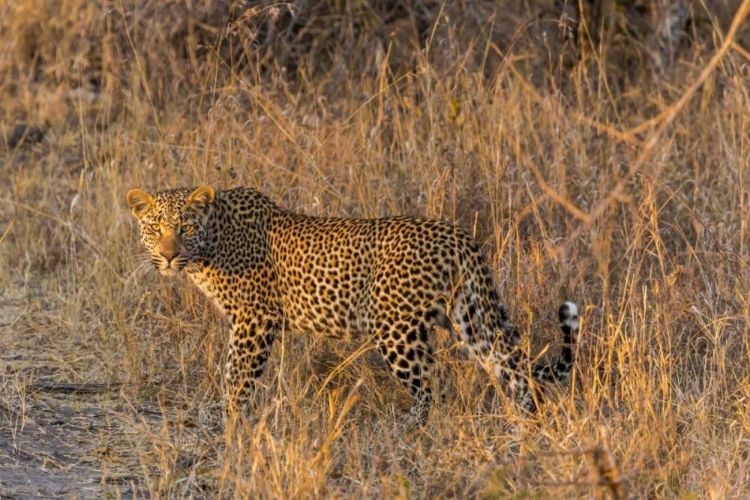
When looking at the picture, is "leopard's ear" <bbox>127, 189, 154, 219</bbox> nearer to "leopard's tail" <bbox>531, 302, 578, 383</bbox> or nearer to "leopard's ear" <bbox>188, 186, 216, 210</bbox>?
"leopard's ear" <bbox>188, 186, 216, 210</bbox>

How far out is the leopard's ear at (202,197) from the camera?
5754 millimetres

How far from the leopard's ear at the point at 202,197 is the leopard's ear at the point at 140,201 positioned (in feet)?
0.71

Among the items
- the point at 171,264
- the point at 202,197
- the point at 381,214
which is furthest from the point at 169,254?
the point at 381,214

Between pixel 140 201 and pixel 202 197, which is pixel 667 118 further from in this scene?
pixel 140 201

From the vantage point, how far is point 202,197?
19.0 ft

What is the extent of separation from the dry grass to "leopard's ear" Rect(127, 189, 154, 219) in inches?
28.4

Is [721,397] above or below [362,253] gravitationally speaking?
below

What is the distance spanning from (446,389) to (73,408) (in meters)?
1.80

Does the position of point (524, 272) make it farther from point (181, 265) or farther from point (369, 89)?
point (369, 89)

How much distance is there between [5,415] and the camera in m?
5.59

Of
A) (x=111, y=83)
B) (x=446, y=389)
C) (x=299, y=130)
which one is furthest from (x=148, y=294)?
(x=111, y=83)

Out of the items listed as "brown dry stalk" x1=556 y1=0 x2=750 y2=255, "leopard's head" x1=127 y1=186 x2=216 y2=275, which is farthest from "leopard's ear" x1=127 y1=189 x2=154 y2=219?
"brown dry stalk" x1=556 y1=0 x2=750 y2=255

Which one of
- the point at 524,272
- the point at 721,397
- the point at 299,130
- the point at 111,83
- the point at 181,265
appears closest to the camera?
the point at 721,397

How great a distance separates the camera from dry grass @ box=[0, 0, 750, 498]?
466cm
